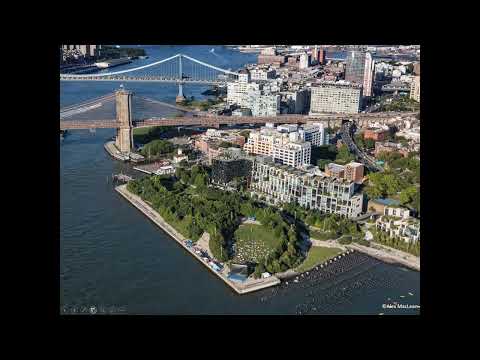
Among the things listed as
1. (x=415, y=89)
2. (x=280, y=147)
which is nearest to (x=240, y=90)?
(x=415, y=89)

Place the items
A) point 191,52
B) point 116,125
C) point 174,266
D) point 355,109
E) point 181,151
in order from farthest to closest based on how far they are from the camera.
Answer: point 191,52 < point 355,109 < point 116,125 < point 181,151 < point 174,266

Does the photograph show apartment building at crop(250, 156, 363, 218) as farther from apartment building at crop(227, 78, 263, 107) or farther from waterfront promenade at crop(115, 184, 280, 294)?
apartment building at crop(227, 78, 263, 107)

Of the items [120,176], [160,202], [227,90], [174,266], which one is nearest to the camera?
[174,266]

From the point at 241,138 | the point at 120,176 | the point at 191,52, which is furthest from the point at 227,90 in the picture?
the point at 120,176

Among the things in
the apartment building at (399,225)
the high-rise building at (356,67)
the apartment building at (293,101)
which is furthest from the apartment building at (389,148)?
the high-rise building at (356,67)

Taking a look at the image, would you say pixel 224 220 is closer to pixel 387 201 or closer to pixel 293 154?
pixel 387 201

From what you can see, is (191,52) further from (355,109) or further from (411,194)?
(411,194)

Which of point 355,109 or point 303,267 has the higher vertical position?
point 355,109
